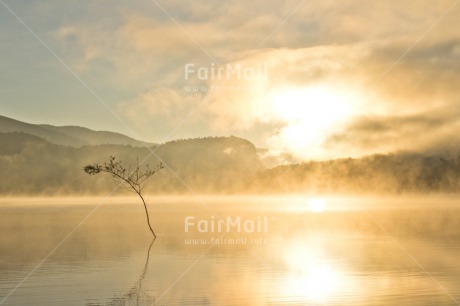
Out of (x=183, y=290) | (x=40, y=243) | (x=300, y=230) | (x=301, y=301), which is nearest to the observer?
(x=301, y=301)

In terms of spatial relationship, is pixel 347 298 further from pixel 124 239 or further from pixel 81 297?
pixel 124 239

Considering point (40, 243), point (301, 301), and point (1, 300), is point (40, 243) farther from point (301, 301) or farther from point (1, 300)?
point (301, 301)

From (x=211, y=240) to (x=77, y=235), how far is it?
13184mm

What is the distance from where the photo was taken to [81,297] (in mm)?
26547

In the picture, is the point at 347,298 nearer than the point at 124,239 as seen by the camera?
Yes

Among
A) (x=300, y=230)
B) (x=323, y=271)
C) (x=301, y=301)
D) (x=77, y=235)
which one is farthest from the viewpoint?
(x=300, y=230)

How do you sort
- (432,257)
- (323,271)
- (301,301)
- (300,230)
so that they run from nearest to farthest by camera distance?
(301,301), (323,271), (432,257), (300,230)

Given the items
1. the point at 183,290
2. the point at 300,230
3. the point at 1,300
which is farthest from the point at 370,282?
the point at 300,230

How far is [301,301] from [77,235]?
123ft

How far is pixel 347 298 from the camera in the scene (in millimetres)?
26516

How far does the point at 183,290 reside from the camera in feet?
93.3

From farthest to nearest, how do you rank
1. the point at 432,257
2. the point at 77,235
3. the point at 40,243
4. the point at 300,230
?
1. the point at 300,230
2. the point at 77,235
3. the point at 40,243
4. the point at 432,257

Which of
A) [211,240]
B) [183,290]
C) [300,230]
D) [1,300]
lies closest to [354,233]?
[300,230]

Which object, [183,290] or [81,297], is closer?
[81,297]
